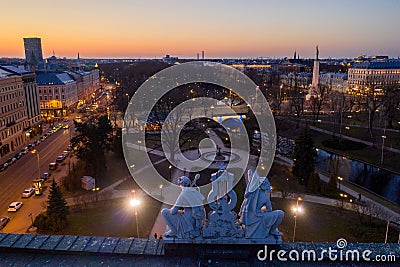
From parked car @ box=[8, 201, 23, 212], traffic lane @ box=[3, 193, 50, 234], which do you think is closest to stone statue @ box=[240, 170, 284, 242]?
traffic lane @ box=[3, 193, 50, 234]

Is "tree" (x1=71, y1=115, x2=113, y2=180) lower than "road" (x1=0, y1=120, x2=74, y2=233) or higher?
higher

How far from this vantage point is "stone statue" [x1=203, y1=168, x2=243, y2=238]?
8.75 m

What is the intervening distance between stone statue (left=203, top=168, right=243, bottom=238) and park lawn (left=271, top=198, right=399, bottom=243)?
13.7 m

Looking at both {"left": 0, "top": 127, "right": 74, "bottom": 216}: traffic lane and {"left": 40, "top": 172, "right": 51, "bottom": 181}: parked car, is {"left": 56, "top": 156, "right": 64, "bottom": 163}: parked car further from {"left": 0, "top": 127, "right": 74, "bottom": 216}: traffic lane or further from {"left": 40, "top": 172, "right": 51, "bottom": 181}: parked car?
{"left": 40, "top": 172, "right": 51, "bottom": 181}: parked car

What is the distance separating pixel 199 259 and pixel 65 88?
74128 mm

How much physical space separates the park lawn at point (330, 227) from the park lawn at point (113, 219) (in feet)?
31.2

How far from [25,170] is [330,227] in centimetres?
3133

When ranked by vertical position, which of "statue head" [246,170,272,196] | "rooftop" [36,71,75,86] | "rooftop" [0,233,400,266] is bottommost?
"rooftop" [0,233,400,266]

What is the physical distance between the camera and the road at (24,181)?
2503cm

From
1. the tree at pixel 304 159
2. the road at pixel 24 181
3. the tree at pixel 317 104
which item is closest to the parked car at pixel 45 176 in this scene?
the road at pixel 24 181

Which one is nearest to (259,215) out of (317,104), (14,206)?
(14,206)

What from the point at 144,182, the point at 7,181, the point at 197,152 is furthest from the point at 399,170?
the point at 7,181

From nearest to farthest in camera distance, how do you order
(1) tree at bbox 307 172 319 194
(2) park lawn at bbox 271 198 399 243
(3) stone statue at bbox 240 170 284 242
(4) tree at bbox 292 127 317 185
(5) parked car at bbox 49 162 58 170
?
(3) stone statue at bbox 240 170 284 242 < (2) park lawn at bbox 271 198 399 243 < (1) tree at bbox 307 172 319 194 < (4) tree at bbox 292 127 317 185 < (5) parked car at bbox 49 162 58 170

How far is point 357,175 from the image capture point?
122ft
